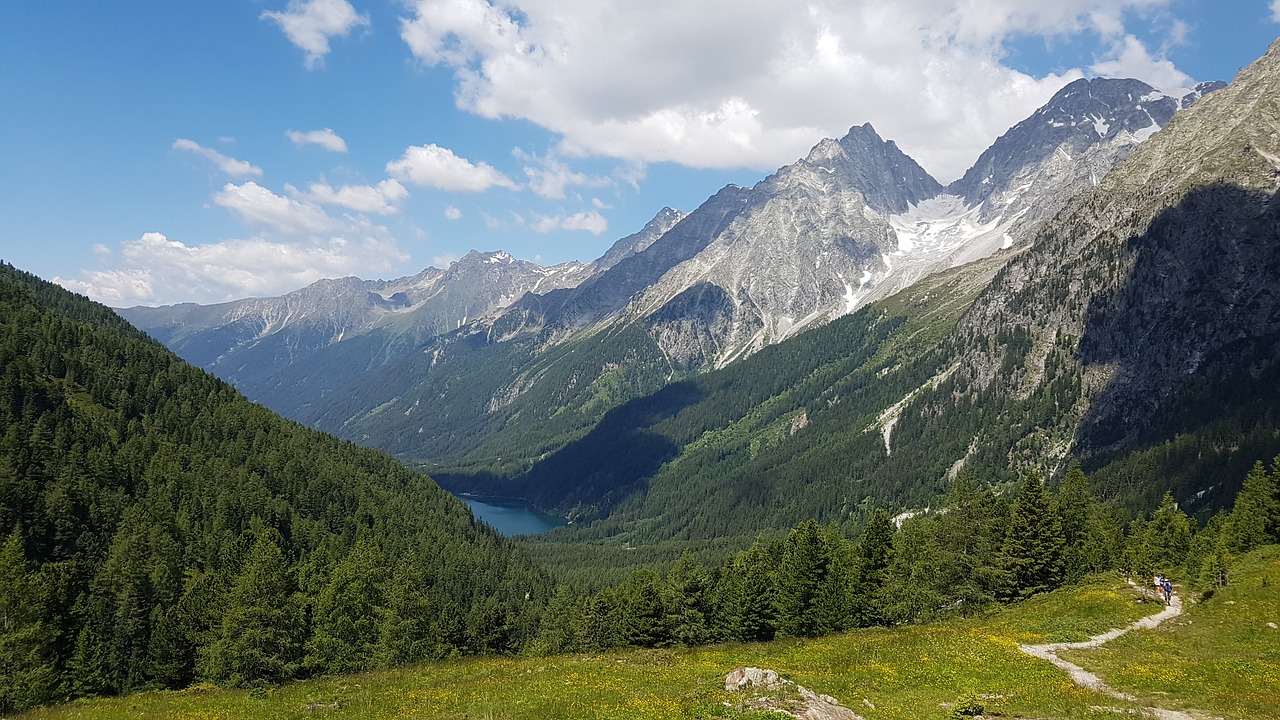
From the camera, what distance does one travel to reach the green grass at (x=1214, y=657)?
82.1ft

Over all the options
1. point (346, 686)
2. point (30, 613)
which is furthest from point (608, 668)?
point (30, 613)

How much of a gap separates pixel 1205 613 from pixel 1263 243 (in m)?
204

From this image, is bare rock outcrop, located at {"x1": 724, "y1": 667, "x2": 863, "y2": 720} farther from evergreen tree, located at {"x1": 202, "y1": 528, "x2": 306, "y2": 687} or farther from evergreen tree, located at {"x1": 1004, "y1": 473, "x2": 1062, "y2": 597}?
evergreen tree, located at {"x1": 1004, "y1": 473, "x2": 1062, "y2": 597}

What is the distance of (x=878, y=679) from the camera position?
30.9m

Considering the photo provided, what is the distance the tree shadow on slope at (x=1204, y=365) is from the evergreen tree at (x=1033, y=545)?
111656 mm

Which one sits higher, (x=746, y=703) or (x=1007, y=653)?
(x=746, y=703)

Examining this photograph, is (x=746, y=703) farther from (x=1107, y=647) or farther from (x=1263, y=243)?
(x=1263, y=243)

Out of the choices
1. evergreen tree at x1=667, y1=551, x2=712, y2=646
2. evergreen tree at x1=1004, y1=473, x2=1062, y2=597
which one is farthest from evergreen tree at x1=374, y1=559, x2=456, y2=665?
evergreen tree at x1=1004, y1=473, x2=1062, y2=597


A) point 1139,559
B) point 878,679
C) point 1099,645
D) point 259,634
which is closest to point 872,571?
point 1139,559

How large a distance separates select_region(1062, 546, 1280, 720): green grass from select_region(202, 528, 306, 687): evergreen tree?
47.9 m

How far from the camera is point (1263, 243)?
18188 centimetres

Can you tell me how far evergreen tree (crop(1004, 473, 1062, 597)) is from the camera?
61.0m

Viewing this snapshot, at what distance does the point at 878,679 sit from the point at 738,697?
1019 cm

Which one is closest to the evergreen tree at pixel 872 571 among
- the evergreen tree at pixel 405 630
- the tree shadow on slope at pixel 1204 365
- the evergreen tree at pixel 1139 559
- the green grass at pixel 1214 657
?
the evergreen tree at pixel 1139 559
